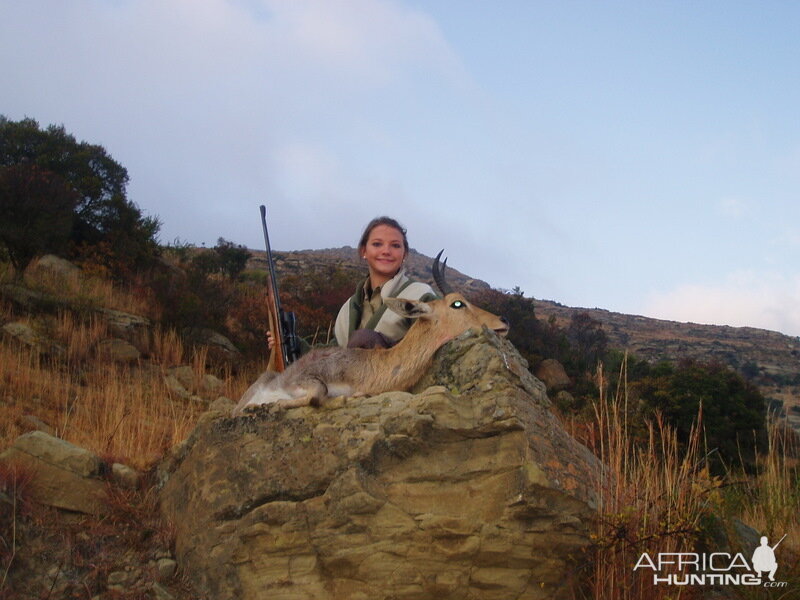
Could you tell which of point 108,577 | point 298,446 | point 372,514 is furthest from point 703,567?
point 108,577

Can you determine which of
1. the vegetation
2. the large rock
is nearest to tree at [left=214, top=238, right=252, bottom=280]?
the vegetation

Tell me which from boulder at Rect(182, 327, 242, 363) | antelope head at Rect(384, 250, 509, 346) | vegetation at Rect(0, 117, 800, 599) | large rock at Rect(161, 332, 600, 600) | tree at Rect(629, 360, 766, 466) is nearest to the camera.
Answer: large rock at Rect(161, 332, 600, 600)

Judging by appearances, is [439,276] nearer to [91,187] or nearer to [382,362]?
[382,362]

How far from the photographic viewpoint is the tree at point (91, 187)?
16.3 metres

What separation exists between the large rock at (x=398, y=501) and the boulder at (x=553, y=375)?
33.5 ft

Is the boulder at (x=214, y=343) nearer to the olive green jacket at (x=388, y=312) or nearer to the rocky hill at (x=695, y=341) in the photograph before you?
the olive green jacket at (x=388, y=312)

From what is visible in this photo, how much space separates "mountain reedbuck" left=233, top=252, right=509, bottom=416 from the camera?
17.8 ft

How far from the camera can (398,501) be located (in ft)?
14.6

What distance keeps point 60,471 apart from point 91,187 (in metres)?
13.6

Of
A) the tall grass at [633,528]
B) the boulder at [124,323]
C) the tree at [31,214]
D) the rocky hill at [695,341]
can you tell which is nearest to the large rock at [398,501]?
the tall grass at [633,528]

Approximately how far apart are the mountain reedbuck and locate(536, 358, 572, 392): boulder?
30.6 feet

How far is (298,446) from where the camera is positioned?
15.7ft

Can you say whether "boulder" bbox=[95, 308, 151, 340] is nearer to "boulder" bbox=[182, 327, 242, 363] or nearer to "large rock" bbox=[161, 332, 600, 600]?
"boulder" bbox=[182, 327, 242, 363]

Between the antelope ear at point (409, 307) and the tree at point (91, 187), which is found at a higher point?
the tree at point (91, 187)
